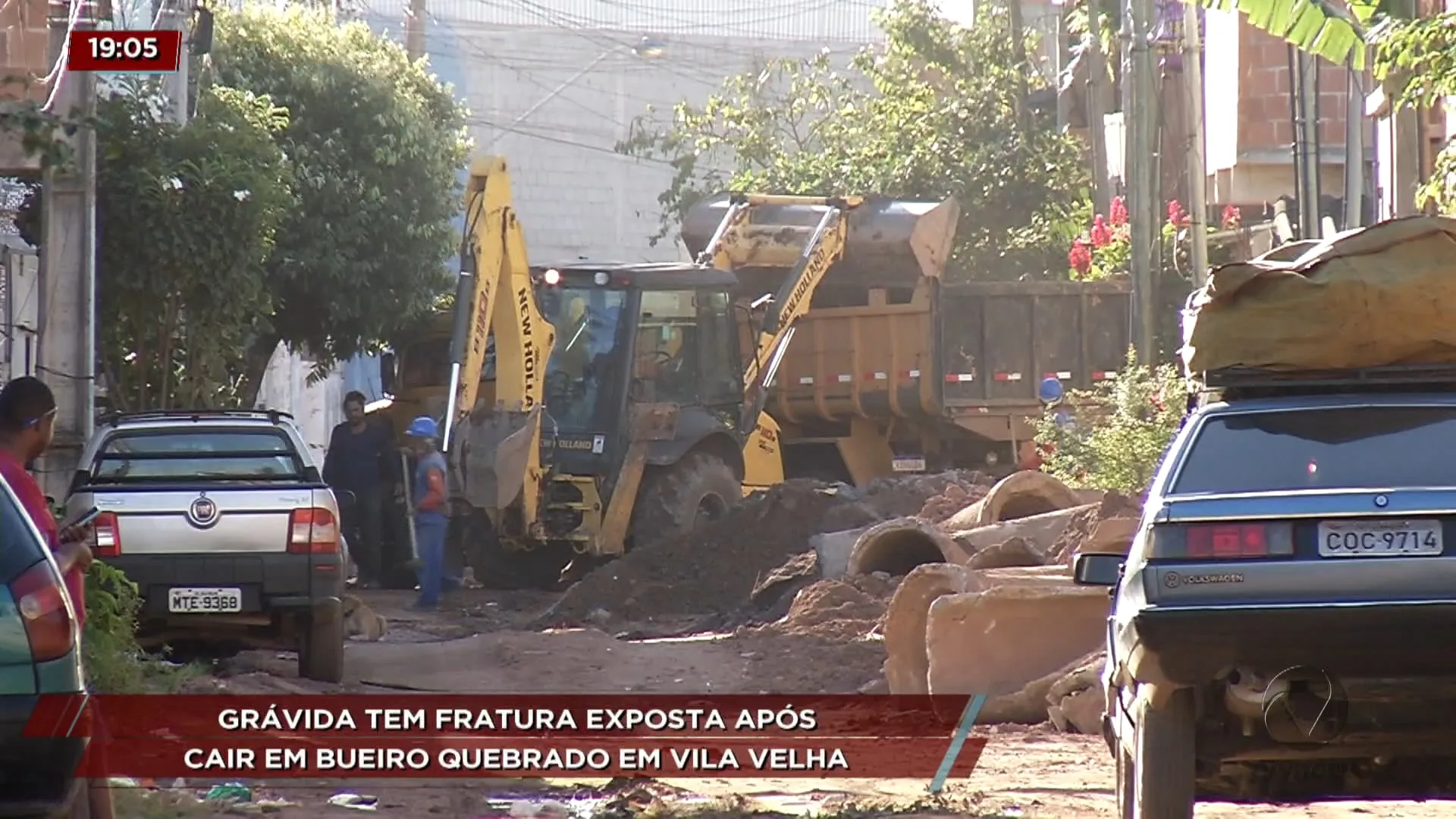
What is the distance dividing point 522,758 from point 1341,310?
4527 mm

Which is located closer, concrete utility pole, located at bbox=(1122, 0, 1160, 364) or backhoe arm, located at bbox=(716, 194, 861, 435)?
concrete utility pole, located at bbox=(1122, 0, 1160, 364)

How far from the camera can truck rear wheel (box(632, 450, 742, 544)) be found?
67.7 feet

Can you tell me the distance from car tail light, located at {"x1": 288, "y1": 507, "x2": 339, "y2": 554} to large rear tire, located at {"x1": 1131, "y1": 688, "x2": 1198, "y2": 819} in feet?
22.4

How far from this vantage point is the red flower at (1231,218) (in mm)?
24250

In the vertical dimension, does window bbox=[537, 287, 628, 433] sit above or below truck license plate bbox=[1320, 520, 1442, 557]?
above

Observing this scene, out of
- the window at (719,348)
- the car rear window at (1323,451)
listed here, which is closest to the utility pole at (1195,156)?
the window at (719,348)

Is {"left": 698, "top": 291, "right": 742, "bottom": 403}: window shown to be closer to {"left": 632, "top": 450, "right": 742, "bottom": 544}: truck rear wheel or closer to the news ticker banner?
{"left": 632, "top": 450, "right": 742, "bottom": 544}: truck rear wheel

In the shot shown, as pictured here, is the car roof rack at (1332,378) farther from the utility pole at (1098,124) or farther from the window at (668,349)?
the utility pole at (1098,124)

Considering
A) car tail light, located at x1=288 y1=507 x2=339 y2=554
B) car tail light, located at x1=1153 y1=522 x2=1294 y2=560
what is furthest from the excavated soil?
car tail light, located at x1=1153 y1=522 x2=1294 y2=560

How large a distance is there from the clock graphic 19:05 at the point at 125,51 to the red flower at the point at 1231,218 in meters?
11.5

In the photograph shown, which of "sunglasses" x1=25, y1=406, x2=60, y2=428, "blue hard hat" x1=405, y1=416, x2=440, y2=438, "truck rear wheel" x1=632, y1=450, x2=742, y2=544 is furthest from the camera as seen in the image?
"truck rear wheel" x1=632, y1=450, x2=742, y2=544

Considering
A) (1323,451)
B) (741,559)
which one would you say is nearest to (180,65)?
(741,559)

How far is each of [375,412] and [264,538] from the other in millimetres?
10614

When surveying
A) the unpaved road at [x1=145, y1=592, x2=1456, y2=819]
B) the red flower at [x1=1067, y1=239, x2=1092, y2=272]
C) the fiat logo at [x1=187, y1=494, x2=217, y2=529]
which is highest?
the red flower at [x1=1067, y1=239, x2=1092, y2=272]
